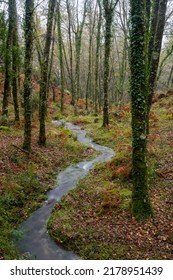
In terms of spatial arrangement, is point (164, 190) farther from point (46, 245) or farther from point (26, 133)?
point (26, 133)

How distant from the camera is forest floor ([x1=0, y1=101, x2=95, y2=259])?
28.2 feet

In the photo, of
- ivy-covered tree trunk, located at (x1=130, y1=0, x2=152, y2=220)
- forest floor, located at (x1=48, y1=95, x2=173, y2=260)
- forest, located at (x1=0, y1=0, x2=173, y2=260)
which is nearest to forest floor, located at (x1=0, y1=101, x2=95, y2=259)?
forest, located at (x1=0, y1=0, x2=173, y2=260)

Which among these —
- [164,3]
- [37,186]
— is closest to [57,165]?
[37,186]

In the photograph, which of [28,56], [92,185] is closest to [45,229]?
[92,185]

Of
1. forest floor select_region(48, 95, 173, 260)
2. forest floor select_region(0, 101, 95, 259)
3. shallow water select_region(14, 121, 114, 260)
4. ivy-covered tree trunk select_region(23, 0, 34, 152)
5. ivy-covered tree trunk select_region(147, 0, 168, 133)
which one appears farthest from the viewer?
ivy-covered tree trunk select_region(147, 0, 168, 133)

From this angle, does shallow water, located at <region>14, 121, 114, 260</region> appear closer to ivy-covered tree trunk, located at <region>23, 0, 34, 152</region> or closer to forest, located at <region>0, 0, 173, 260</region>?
forest, located at <region>0, 0, 173, 260</region>

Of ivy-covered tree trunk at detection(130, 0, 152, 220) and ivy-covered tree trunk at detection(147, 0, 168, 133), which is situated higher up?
ivy-covered tree trunk at detection(147, 0, 168, 133)

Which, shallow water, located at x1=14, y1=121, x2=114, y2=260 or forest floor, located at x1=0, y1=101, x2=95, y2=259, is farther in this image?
forest floor, located at x1=0, y1=101, x2=95, y2=259

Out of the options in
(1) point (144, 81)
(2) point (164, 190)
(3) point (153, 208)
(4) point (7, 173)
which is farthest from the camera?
(4) point (7, 173)

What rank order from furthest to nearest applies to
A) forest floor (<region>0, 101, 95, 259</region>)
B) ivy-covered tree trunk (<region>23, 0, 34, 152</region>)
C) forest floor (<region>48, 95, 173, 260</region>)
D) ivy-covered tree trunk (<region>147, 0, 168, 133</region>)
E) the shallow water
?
1. ivy-covered tree trunk (<region>147, 0, 168, 133</region>)
2. ivy-covered tree trunk (<region>23, 0, 34, 152</region>)
3. forest floor (<region>0, 101, 95, 259</region>)
4. the shallow water
5. forest floor (<region>48, 95, 173, 260</region>)

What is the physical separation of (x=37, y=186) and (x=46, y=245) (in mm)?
3484

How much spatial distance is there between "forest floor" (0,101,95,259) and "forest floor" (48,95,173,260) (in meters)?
1.15

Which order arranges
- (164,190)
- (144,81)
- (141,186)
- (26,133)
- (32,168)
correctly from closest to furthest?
(144,81), (141,186), (164,190), (32,168), (26,133)

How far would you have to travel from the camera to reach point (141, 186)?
7.68 meters
